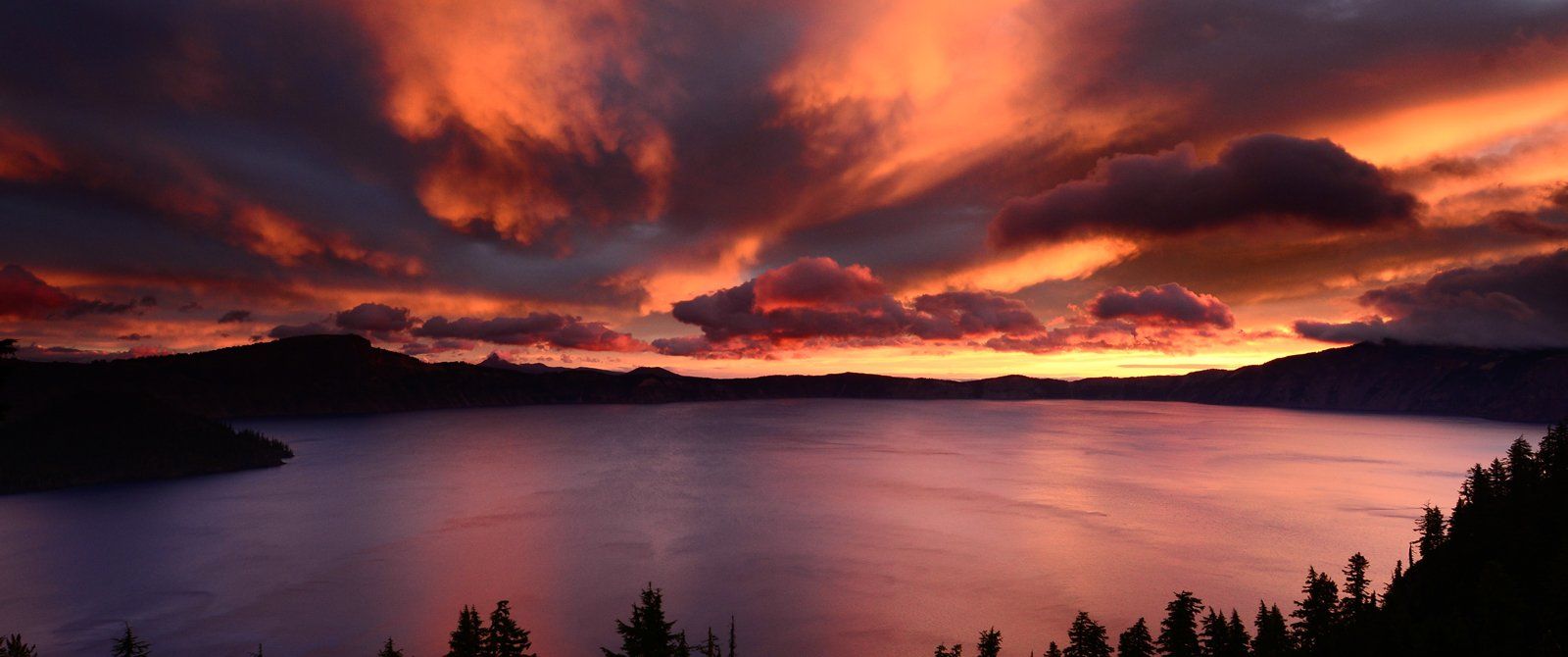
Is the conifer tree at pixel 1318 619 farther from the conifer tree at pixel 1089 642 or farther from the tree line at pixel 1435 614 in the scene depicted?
the conifer tree at pixel 1089 642

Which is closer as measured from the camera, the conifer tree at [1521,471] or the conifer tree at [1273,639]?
the conifer tree at [1273,639]

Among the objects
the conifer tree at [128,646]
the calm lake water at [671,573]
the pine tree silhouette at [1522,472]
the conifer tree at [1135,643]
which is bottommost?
the calm lake water at [671,573]

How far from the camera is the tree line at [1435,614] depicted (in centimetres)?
5538

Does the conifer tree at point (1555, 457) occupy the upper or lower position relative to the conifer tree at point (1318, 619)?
upper

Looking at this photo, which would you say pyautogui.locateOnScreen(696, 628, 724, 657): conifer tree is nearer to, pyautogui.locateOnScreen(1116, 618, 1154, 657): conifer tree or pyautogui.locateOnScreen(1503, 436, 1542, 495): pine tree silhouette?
pyautogui.locateOnScreen(1116, 618, 1154, 657): conifer tree

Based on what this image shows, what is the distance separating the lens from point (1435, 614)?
242 ft

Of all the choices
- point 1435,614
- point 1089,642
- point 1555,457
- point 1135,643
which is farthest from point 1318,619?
point 1555,457

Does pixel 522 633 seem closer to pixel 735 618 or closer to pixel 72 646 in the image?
pixel 735 618

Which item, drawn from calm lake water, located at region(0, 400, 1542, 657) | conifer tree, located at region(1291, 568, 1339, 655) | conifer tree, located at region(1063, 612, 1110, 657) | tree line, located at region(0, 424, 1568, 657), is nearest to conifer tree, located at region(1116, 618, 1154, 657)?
tree line, located at region(0, 424, 1568, 657)

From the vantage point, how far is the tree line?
5538 cm

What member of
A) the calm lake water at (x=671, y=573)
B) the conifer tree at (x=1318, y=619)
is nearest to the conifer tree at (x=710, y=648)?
the calm lake water at (x=671, y=573)

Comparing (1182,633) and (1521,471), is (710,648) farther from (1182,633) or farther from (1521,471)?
(1521,471)

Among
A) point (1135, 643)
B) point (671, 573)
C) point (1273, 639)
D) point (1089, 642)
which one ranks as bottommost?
point (671, 573)

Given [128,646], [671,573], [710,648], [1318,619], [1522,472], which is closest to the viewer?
[710,648]
